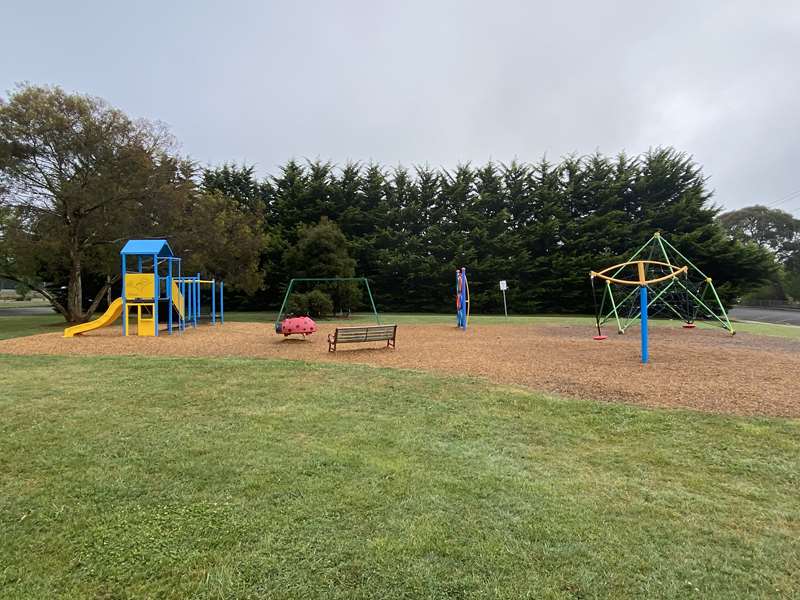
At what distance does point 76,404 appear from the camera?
5785 millimetres

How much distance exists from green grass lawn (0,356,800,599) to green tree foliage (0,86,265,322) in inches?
526

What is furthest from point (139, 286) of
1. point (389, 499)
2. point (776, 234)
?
point (776, 234)

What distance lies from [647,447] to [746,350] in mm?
8591

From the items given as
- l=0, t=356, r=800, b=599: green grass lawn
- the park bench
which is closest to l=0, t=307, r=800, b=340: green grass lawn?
the park bench

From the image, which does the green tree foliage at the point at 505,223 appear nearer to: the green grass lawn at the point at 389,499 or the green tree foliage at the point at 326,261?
the green tree foliage at the point at 326,261

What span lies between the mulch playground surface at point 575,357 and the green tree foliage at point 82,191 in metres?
5.13

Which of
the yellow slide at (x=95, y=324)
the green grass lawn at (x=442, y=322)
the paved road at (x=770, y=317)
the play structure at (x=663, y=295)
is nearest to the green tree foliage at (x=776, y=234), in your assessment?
the paved road at (x=770, y=317)

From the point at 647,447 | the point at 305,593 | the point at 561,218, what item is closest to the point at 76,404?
the point at 305,593

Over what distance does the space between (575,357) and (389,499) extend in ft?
24.9

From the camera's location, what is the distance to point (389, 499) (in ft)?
11.1

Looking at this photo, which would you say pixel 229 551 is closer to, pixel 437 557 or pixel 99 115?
pixel 437 557

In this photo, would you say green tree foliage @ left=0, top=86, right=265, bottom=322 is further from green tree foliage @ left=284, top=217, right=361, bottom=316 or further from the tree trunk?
green tree foliage @ left=284, top=217, right=361, bottom=316

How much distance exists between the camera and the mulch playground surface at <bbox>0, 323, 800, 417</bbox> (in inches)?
262

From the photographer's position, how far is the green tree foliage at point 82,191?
643 inches
